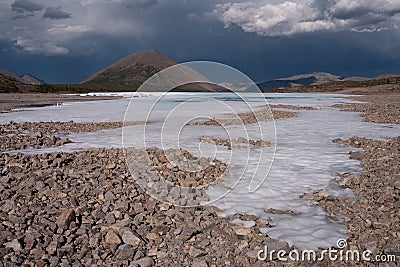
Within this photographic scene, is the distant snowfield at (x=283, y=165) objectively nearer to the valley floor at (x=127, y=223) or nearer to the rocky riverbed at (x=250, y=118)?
the valley floor at (x=127, y=223)

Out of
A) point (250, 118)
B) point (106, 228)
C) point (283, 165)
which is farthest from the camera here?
point (250, 118)

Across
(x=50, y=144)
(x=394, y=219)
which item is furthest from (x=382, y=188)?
(x=50, y=144)

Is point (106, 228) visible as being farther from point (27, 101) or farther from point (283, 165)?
point (27, 101)

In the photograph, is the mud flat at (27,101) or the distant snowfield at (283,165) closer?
the distant snowfield at (283,165)

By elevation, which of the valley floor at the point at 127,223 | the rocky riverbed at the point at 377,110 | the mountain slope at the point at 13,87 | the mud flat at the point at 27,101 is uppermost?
the mountain slope at the point at 13,87

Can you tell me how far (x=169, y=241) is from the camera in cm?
652

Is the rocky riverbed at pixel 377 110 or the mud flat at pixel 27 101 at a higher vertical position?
the mud flat at pixel 27 101

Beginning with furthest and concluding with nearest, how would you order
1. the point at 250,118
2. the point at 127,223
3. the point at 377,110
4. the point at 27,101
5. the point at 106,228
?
the point at 27,101 → the point at 377,110 → the point at 250,118 → the point at 127,223 → the point at 106,228
